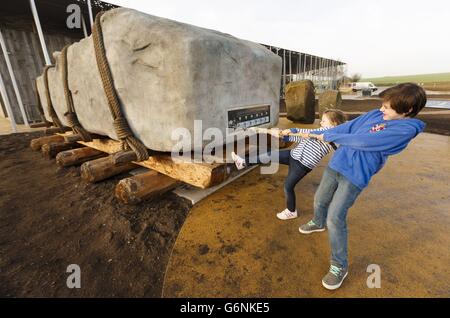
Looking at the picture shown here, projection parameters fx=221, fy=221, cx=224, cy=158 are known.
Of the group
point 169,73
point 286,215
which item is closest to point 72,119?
point 169,73

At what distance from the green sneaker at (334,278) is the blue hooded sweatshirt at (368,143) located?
2.23 feet

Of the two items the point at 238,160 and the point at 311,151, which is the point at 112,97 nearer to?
the point at 238,160

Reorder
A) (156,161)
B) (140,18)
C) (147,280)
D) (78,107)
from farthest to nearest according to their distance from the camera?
(78,107) < (156,161) < (140,18) < (147,280)

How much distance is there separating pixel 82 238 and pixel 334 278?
7.91 feet

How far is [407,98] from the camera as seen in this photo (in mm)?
1395

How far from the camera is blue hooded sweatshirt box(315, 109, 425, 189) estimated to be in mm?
1425

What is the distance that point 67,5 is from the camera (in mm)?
7633

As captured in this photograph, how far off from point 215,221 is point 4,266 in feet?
6.45

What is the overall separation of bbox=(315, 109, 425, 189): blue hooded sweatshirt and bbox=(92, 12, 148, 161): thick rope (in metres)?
1.87

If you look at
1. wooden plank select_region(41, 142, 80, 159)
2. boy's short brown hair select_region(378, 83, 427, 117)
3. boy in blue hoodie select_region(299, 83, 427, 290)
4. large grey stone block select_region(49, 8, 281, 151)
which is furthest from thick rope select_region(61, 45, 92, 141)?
boy's short brown hair select_region(378, 83, 427, 117)

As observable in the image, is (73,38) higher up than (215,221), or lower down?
higher up

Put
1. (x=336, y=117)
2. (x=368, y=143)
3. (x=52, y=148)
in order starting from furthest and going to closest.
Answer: (x=52, y=148)
(x=336, y=117)
(x=368, y=143)
